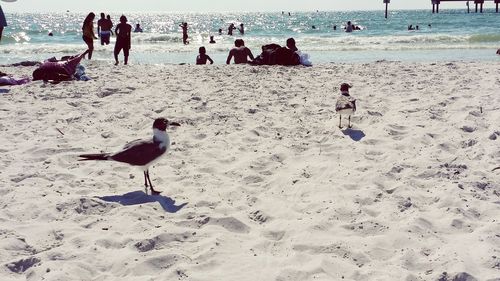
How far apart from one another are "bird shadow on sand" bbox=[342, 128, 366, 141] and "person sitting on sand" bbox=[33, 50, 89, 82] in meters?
5.98

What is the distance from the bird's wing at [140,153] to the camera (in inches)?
168

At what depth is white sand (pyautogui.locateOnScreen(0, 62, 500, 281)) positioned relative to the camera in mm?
3143

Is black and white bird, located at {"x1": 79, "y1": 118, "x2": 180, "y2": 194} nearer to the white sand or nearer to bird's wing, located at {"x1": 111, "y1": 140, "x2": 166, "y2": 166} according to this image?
bird's wing, located at {"x1": 111, "y1": 140, "x2": 166, "y2": 166}

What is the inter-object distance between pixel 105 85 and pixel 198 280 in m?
6.86

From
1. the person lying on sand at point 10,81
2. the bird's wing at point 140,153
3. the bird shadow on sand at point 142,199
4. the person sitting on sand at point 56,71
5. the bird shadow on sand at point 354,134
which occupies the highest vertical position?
the person sitting on sand at point 56,71

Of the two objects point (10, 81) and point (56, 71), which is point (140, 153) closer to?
point (56, 71)

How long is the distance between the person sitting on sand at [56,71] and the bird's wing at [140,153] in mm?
5913

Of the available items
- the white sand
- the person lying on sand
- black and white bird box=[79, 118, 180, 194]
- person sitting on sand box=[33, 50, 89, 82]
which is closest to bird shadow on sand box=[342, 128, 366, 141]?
the white sand

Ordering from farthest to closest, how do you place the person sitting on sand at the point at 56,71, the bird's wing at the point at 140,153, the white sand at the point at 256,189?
the person sitting on sand at the point at 56,71 < the bird's wing at the point at 140,153 < the white sand at the point at 256,189

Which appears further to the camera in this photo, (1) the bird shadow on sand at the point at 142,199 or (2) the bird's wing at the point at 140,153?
(2) the bird's wing at the point at 140,153

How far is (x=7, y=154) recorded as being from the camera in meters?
5.20

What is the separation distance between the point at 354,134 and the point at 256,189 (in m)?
2.10

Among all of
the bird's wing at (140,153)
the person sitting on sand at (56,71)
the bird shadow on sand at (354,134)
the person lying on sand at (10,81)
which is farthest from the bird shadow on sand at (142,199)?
the person lying on sand at (10,81)

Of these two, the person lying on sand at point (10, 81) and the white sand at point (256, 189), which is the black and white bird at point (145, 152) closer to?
the white sand at point (256, 189)
